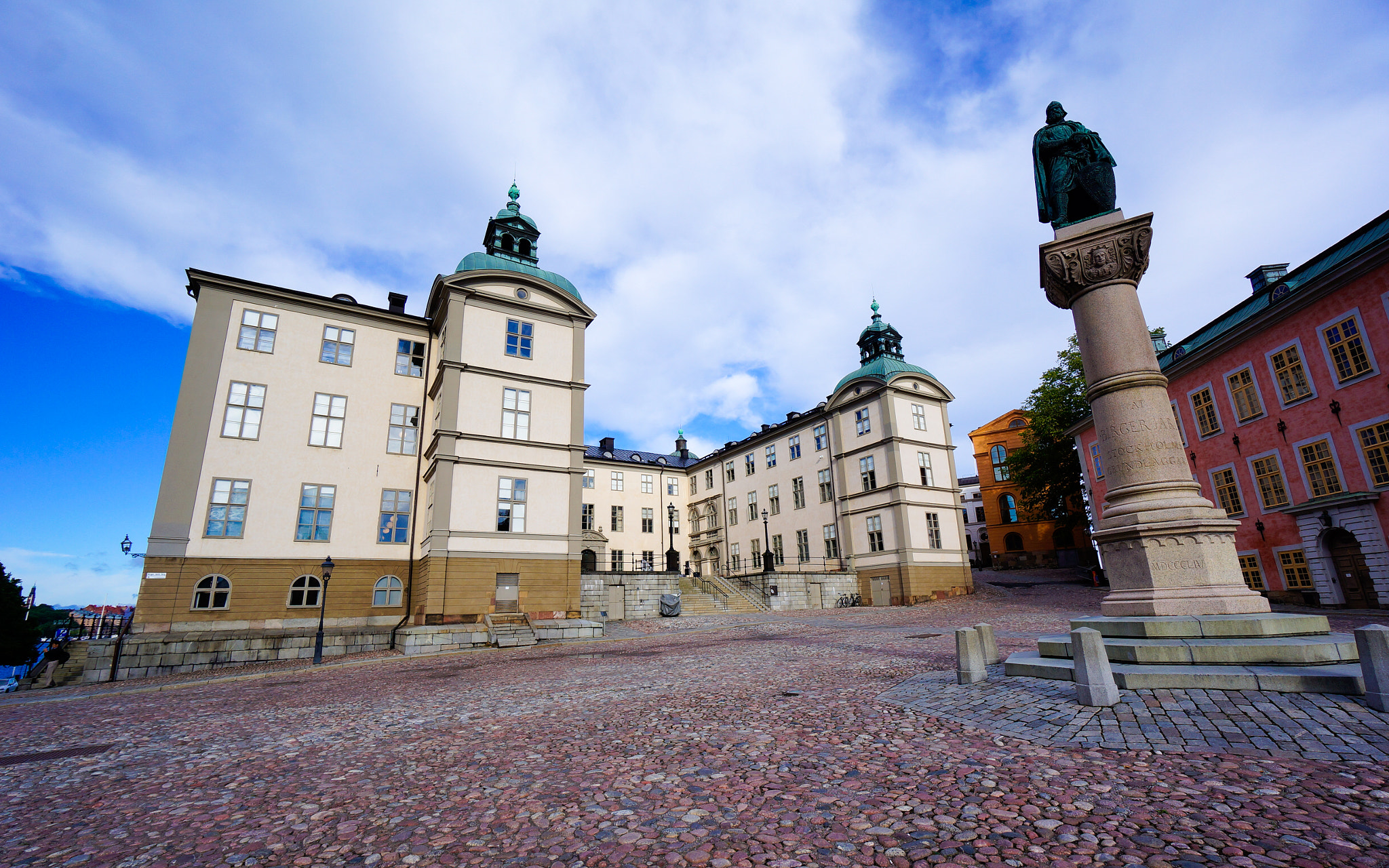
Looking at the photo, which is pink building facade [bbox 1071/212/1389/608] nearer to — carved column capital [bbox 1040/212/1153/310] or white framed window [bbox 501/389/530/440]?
carved column capital [bbox 1040/212/1153/310]

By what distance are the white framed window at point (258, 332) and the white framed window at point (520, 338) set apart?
395 inches

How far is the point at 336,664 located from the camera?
1852 centimetres

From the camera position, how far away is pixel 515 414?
1115 inches

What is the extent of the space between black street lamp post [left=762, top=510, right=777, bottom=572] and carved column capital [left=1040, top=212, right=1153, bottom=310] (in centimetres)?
3581

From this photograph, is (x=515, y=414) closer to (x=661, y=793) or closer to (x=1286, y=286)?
(x=661, y=793)

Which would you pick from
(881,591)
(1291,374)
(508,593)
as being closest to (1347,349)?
(1291,374)

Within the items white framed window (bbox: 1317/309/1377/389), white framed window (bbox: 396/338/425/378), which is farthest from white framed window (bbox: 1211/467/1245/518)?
white framed window (bbox: 396/338/425/378)

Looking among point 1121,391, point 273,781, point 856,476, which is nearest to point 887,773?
point 273,781

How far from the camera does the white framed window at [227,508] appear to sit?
79.3 ft

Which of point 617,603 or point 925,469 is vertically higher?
point 925,469

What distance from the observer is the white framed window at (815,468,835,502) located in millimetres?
43406

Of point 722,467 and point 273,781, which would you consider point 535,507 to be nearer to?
point 273,781

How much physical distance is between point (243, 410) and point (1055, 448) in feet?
157

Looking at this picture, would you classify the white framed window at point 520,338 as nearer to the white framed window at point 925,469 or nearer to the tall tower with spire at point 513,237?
the tall tower with spire at point 513,237
